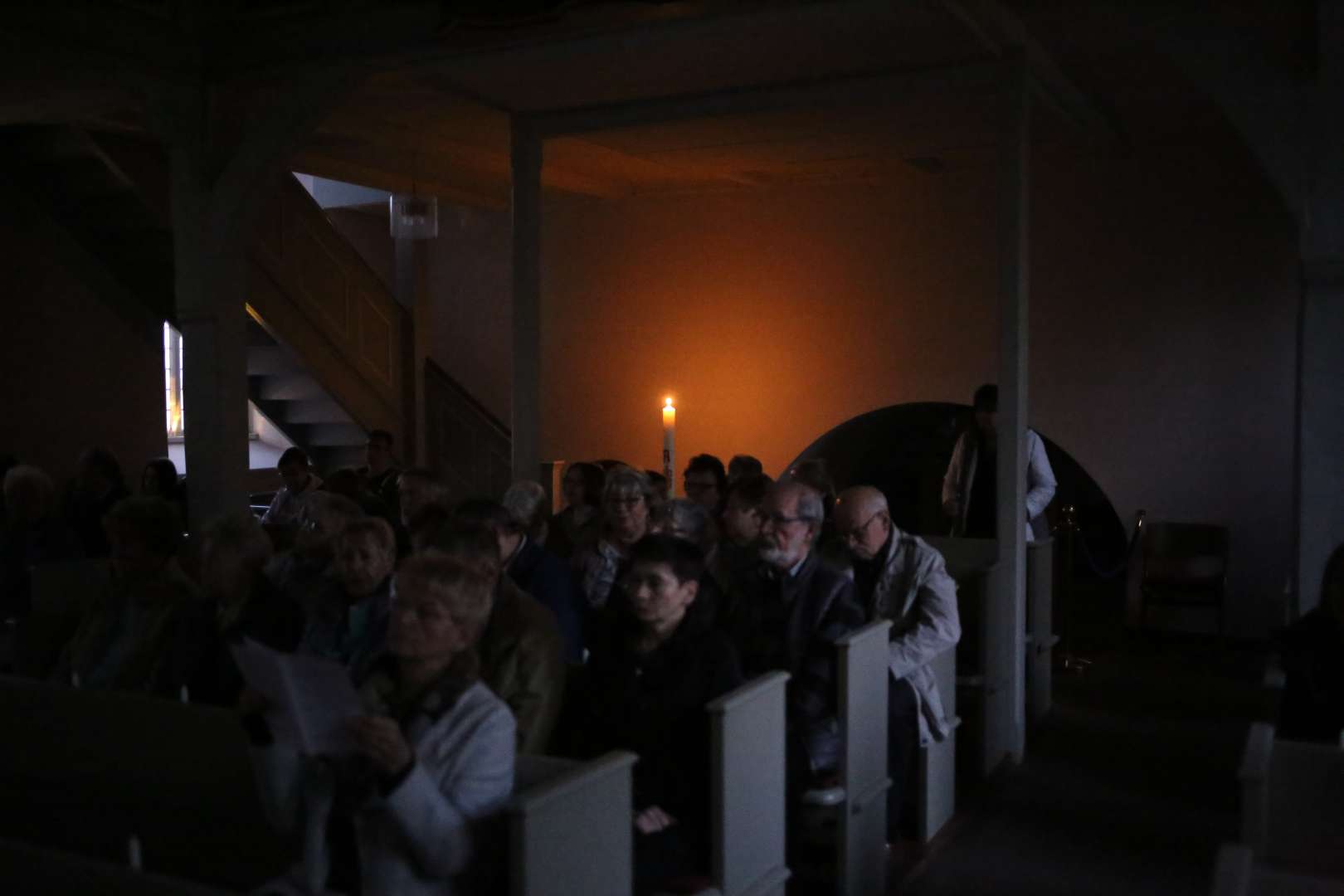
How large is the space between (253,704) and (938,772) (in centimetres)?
268

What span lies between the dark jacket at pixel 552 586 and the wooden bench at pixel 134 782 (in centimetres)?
143

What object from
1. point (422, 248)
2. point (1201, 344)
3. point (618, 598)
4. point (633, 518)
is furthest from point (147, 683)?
point (422, 248)

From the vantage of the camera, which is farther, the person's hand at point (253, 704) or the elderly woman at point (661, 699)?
the elderly woman at point (661, 699)

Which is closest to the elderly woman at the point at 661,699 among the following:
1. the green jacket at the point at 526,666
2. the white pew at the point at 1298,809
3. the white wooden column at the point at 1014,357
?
the green jacket at the point at 526,666

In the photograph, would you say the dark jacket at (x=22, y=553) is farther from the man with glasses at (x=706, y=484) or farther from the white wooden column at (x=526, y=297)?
the man with glasses at (x=706, y=484)

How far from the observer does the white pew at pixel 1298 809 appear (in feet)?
8.66

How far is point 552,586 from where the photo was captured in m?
4.21

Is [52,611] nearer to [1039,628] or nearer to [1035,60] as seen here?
[1039,628]

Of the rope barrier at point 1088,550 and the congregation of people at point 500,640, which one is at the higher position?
the congregation of people at point 500,640

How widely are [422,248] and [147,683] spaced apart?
767 centimetres

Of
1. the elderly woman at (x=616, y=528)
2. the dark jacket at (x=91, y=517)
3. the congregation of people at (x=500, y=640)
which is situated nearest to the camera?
the congregation of people at (x=500, y=640)

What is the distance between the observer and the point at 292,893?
233 cm

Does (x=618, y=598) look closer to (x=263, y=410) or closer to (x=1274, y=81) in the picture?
(x=1274, y=81)

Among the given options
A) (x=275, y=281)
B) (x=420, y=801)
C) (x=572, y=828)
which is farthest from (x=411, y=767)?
(x=275, y=281)
